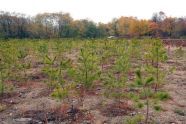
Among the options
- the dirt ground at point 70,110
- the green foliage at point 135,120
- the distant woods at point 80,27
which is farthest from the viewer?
the distant woods at point 80,27

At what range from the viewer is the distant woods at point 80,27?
6538 cm

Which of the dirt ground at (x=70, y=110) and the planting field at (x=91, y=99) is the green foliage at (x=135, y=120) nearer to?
A: the planting field at (x=91, y=99)

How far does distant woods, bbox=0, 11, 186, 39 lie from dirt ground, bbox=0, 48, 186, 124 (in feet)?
164

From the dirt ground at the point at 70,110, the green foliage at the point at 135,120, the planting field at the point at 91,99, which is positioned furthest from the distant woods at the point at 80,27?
the green foliage at the point at 135,120

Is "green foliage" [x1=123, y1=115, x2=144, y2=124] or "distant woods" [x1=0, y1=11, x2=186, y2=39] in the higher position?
"distant woods" [x1=0, y1=11, x2=186, y2=39]

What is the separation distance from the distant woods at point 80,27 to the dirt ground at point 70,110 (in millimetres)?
50112

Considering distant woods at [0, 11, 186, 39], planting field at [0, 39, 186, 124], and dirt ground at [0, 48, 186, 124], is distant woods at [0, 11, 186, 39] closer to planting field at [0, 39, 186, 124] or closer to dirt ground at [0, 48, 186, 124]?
planting field at [0, 39, 186, 124]

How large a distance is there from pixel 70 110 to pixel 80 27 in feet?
207

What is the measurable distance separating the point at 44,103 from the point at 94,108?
1.76m

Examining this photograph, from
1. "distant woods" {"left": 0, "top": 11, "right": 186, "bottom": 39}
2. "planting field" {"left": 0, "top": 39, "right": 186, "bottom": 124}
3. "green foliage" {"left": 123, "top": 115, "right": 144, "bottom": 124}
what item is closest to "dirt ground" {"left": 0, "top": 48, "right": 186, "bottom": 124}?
"planting field" {"left": 0, "top": 39, "right": 186, "bottom": 124}

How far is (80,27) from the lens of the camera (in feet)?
237

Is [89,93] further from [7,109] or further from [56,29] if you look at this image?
[56,29]

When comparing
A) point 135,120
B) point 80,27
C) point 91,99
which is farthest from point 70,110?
point 80,27

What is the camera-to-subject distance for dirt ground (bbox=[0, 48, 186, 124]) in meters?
9.16
